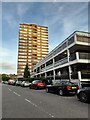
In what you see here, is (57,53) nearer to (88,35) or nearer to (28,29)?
(88,35)

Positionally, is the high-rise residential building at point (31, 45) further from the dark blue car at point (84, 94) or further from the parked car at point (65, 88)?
the dark blue car at point (84, 94)

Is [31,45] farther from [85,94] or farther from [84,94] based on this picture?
[85,94]

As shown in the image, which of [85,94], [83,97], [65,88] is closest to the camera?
[85,94]

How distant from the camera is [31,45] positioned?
112 meters

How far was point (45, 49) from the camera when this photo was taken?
380 feet

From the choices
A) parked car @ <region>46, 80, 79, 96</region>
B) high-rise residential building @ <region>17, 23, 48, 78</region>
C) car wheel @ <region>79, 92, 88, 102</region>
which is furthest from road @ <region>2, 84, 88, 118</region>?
high-rise residential building @ <region>17, 23, 48, 78</region>

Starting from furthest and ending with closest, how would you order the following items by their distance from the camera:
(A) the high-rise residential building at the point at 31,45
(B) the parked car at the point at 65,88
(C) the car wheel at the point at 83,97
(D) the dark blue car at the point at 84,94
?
1. (A) the high-rise residential building at the point at 31,45
2. (B) the parked car at the point at 65,88
3. (C) the car wheel at the point at 83,97
4. (D) the dark blue car at the point at 84,94

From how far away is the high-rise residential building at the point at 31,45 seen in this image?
108 metres

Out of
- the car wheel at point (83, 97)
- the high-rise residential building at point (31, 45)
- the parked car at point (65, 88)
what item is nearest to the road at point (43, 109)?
the car wheel at point (83, 97)

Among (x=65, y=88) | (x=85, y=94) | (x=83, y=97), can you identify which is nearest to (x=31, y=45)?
(x=65, y=88)

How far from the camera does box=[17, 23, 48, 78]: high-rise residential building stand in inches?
4240

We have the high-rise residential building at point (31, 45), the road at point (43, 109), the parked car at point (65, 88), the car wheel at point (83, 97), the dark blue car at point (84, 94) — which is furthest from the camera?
the high-rise residential building at point (31, 45)

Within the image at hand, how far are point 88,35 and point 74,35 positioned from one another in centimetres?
275

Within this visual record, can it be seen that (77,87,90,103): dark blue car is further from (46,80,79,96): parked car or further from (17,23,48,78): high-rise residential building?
(17,23,48,78): high-rise residential building
